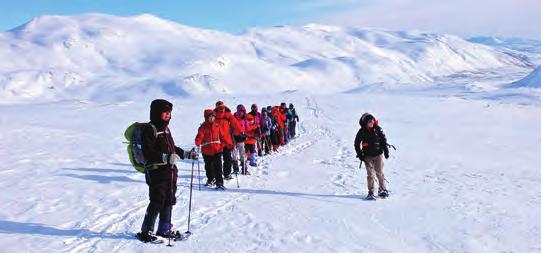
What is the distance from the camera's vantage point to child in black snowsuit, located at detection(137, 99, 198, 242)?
594cm

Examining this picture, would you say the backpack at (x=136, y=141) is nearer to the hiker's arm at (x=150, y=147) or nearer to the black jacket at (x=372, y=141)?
the hiker's arm at (x=150, y=147)

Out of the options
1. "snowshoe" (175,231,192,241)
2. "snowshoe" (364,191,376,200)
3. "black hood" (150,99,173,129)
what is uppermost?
"black hood" (150,99,173,129)

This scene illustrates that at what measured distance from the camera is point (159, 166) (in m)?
6.05

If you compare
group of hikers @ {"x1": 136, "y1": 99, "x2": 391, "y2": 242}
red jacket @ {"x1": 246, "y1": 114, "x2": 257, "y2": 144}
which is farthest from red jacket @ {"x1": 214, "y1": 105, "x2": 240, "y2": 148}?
red jacket @ {"x1": 246, "y1": 114, "x2": 257, "y2": 144}

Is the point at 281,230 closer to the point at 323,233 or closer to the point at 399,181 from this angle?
the point at 323,233

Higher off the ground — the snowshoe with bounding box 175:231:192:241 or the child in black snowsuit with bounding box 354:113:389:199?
the child in black snowsuit with bounding box 354:113:389:199

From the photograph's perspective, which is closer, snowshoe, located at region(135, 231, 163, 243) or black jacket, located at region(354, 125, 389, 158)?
snowshoe, located at region(135, 231, 163, 243)

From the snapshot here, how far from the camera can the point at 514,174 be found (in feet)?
42.1

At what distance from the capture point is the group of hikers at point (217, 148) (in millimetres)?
6004

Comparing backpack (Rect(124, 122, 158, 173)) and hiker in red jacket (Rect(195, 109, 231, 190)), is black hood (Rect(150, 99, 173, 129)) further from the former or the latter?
hiker in red jacket (Rect(195, 109, 231, 190))

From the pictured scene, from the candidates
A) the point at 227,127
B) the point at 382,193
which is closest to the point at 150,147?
the point at 227,127

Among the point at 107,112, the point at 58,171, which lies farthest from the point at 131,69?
the point at 58,171

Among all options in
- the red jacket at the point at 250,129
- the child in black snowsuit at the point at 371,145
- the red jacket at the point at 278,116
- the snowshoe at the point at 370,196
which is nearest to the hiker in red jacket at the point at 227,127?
the red jacket at the point at 250,129

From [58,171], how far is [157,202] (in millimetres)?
6560
